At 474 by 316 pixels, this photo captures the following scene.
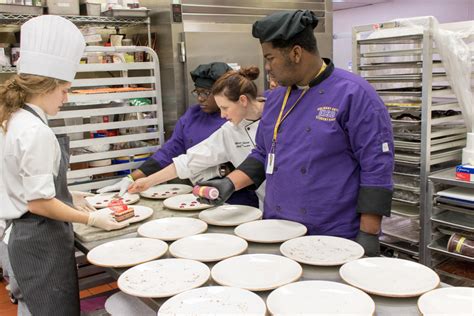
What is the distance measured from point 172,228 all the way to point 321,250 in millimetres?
668

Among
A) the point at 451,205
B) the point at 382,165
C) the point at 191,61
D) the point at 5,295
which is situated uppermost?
the point at 191,61

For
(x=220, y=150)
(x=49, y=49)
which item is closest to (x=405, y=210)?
(x=220, y=150)

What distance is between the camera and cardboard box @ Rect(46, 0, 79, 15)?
2.81m

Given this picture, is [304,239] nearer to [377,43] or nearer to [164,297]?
[164,297]

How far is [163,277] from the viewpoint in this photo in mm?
1415

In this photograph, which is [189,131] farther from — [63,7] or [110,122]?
[63,7]

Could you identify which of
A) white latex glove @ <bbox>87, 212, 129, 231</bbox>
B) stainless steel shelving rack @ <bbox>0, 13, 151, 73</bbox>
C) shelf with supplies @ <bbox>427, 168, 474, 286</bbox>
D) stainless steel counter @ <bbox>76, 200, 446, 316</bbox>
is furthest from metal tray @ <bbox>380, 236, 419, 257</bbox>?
stainless steel shelving rack @ <bbox>0, 13, 151, 73</bbox>

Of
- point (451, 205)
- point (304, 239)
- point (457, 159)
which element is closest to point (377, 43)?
point (457, 159)

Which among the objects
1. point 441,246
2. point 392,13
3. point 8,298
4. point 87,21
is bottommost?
point 8,298

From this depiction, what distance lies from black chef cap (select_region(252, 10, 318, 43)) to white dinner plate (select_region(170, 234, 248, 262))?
2.57ft

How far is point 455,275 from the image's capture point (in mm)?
2637

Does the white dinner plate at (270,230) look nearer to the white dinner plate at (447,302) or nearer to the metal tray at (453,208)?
the white dinner plate at (447,302)

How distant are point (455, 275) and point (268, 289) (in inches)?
71.1

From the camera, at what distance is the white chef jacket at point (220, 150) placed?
8.41 ft
